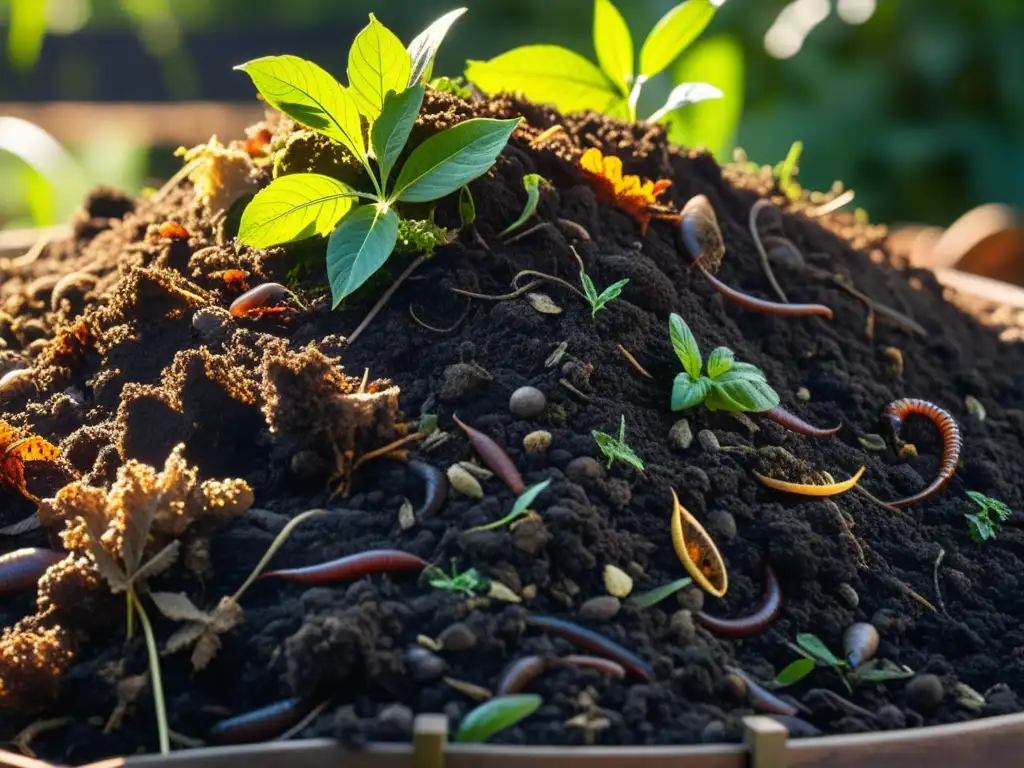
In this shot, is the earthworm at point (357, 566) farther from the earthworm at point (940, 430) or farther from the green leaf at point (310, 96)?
the earthworm at point (940, 430)

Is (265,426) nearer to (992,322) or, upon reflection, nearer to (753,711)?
(753,711)

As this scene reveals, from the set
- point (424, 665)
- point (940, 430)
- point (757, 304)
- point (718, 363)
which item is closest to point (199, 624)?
point (424, 665)

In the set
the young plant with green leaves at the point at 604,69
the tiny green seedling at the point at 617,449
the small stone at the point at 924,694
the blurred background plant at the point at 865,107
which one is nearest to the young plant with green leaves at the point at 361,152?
the tiny green seedling at the point at 617,449

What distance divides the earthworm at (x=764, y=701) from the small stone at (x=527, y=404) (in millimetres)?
380

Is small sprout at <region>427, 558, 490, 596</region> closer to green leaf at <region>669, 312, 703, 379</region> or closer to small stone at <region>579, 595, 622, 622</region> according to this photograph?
small stone at <region>579, 595, 622, 622</region>

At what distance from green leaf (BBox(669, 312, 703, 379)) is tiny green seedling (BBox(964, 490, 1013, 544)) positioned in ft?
1.51

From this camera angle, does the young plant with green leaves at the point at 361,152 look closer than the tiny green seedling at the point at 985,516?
Yes

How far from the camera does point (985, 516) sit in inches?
64.5

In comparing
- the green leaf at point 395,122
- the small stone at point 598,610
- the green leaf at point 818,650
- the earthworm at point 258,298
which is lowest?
the green leaf at point 818,650

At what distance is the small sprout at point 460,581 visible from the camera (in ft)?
4.10

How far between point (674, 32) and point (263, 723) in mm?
1365

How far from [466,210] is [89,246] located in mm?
913

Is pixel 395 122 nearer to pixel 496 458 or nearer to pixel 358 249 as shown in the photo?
pixel 358 249

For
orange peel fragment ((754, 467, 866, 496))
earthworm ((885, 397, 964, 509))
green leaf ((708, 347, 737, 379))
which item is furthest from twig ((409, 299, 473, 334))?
earthworm ((885, 397, 964, 509))
